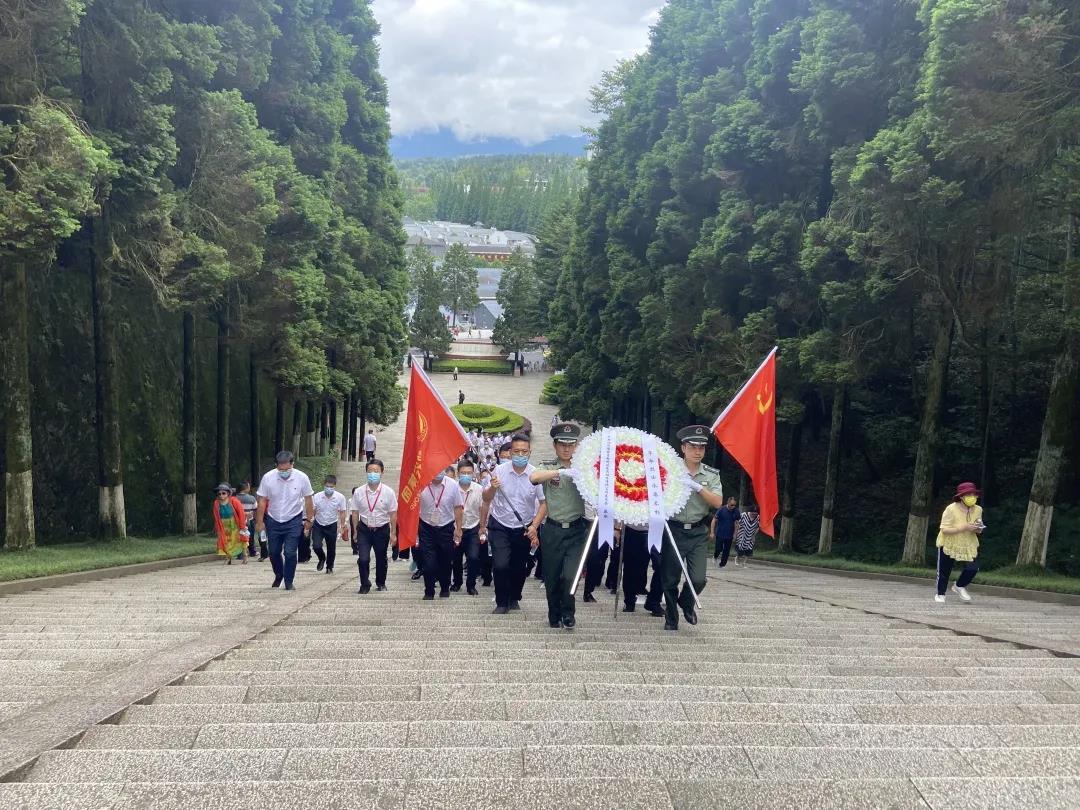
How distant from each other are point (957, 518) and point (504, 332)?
74.0 meters

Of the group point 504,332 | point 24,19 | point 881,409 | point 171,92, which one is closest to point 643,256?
point 881,409

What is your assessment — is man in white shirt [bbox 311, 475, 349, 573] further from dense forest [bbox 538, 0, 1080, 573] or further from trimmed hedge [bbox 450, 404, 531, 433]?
trimmed hedge [bbox 450, 404, 531, 433]

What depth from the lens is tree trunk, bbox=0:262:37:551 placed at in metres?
13.5

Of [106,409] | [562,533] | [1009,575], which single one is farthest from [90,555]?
[1009,575]

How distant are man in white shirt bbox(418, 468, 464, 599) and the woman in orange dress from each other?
6.52 meters

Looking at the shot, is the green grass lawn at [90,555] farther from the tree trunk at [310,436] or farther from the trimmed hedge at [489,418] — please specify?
the trimmed hedge at [489,418]

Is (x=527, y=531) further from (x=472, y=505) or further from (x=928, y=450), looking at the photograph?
(x=928, y=450)

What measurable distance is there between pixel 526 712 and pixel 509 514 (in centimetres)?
426

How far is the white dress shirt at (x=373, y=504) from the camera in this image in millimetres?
10795

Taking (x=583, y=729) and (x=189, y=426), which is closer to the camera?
(x=583, y=729)

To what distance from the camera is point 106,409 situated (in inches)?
632

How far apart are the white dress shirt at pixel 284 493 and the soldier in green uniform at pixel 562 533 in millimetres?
3875

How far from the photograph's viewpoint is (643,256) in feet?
108

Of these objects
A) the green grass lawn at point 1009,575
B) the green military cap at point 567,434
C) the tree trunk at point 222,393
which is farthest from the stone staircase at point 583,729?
the tree trunk at point 222,393
